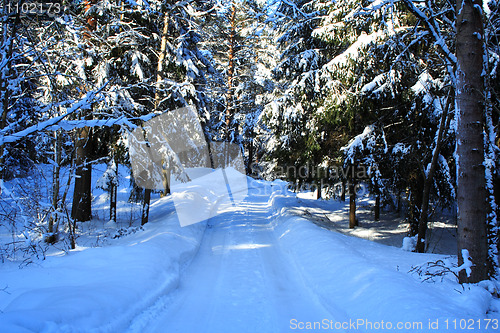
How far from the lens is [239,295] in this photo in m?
4.60

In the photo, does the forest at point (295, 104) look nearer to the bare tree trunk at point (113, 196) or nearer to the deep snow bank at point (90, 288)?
the bare tree trunk at point (113, 196)

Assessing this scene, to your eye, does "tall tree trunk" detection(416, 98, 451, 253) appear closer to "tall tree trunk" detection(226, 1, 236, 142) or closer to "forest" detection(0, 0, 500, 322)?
"forest" detection(0, 0, 500, 322)

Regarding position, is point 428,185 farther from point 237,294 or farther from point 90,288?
point 90,288

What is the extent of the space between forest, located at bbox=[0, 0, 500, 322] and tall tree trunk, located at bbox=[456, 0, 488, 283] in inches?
0.6

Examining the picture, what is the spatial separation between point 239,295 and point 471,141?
3949mm

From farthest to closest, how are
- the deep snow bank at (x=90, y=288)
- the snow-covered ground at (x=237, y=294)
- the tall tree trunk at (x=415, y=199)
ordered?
the tall tree trunk at (x=415, y=199)
the snow-covered ground at (x=237, y=294)
the deep snow bank at (x=90, y=288)

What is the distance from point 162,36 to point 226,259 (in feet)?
30.1

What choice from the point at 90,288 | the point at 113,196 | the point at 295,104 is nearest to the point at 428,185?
the point at 295,104

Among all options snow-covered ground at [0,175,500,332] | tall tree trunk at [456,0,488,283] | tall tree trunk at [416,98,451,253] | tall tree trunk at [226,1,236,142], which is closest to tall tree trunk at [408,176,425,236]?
tall tree trunk at [416,98,451,253]

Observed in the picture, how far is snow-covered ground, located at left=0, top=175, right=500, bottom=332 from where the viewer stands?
3213 millimetres

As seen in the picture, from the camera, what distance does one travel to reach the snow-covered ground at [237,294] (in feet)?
10.5

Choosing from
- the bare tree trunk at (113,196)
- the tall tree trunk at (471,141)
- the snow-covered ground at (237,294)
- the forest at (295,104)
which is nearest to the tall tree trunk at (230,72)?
the forest at (295,104)

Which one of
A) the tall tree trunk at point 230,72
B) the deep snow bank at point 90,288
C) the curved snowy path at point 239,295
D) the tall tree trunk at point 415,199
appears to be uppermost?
the tall tree trunk at point 230,72

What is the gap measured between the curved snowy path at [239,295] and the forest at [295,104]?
225 cm
